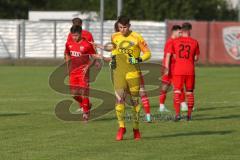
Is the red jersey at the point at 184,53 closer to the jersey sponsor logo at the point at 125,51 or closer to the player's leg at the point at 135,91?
the jersey sponsor logo at the point at 125,51

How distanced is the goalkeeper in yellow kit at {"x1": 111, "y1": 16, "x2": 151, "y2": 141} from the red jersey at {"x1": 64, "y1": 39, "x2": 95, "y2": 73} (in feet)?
10.9

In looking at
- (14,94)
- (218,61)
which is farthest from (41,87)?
(218,61)

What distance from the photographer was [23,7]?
82875mm

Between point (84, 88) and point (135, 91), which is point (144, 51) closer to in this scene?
point (135, 91)

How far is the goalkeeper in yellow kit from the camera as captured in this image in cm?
1459

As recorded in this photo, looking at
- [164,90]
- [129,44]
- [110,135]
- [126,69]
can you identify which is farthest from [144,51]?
[164,90]

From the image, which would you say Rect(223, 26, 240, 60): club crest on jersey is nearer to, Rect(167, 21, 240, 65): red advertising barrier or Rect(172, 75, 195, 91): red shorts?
Rect(167, 21, 240, 65): red advertising barrier

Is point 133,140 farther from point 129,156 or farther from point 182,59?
point 182,59

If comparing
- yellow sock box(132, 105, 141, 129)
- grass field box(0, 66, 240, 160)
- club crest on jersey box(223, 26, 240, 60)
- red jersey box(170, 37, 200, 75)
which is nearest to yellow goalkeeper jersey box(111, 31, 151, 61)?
yellow sock box(132, 105, 141, 129)

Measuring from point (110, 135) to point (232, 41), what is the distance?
35.6m

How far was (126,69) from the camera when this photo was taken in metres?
14.8

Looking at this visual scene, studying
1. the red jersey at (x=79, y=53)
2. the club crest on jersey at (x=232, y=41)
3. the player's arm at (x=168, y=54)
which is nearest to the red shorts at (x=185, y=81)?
the player's arm at (x=168, y=54)

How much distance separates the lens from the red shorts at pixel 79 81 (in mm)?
18688

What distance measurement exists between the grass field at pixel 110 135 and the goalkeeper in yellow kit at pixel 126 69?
430 mm
